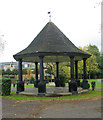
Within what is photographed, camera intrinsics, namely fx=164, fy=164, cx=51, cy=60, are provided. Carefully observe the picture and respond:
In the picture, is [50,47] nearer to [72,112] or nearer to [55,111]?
[55,111]

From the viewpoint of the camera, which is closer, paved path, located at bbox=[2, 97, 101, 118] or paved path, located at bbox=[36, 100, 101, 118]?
paved path, located at bbox=[36, 100, 101, 118]

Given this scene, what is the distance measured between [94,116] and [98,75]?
61555 mm

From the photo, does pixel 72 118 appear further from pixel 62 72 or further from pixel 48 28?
pixel 62 72

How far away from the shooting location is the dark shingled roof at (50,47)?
1575 cm

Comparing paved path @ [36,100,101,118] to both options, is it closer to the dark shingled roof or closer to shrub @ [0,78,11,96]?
the dark shingled roof

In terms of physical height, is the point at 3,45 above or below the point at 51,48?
above

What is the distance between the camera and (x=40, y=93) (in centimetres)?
1554

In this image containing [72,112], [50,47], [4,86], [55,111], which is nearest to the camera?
[72,112]

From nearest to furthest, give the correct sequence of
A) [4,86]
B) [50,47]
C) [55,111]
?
[55,111] < [50,47] < [4,86]

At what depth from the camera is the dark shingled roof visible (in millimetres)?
15750

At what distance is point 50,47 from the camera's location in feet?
53.7

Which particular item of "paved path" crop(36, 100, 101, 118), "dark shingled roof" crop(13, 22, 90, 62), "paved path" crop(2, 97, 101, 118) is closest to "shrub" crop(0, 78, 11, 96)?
"dark shingled roof" crop(13, 22, 90, 62)

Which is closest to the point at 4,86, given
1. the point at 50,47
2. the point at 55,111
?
the point at 50,47

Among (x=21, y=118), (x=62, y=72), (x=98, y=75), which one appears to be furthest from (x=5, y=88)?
(x=98, y=75)
